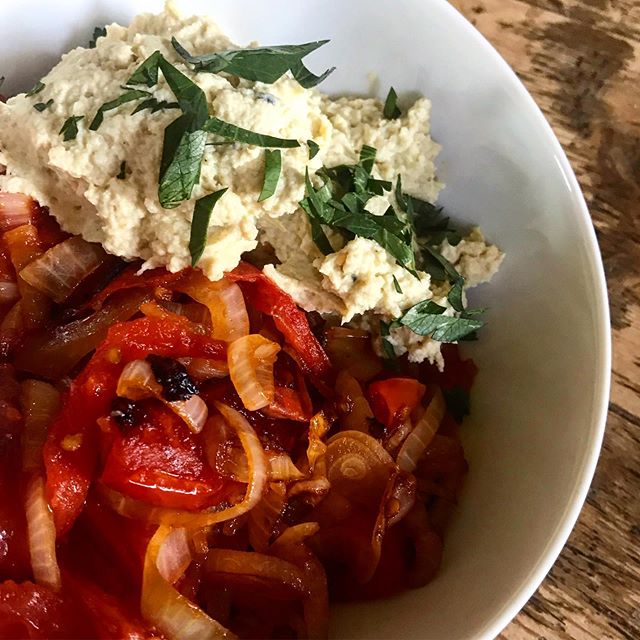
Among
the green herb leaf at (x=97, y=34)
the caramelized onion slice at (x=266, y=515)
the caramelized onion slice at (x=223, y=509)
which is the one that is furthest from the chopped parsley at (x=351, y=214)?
the green herb leaf at (x=97, y=34)

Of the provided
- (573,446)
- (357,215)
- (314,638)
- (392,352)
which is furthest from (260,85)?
(314,638)

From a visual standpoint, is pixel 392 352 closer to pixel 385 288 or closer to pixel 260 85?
pixel 385 288

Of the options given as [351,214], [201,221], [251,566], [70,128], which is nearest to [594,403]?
[351,214]

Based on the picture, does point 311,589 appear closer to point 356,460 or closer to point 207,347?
point 356,460

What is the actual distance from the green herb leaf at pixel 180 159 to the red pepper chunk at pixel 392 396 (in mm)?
642

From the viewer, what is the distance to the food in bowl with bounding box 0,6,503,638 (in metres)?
1.63

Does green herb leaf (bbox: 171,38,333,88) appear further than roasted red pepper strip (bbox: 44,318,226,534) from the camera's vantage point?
Yes

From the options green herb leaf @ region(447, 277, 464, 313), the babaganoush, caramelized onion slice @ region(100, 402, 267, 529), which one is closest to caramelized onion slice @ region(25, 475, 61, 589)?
caramelized onion slice @ region(100, 402, 267, 529)

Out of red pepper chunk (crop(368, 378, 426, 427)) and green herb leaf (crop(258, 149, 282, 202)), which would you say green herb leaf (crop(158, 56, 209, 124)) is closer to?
green herb leaf (crop(258, 149, 282, 202))

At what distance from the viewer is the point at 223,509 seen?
1677mm

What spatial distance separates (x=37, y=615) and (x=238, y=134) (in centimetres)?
105

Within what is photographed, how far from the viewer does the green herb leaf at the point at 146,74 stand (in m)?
1.72

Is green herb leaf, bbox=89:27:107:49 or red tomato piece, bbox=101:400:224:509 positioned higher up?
green herb leaf, bbox=89:27:107:49

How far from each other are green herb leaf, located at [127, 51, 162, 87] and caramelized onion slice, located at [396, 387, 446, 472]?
0.99m
